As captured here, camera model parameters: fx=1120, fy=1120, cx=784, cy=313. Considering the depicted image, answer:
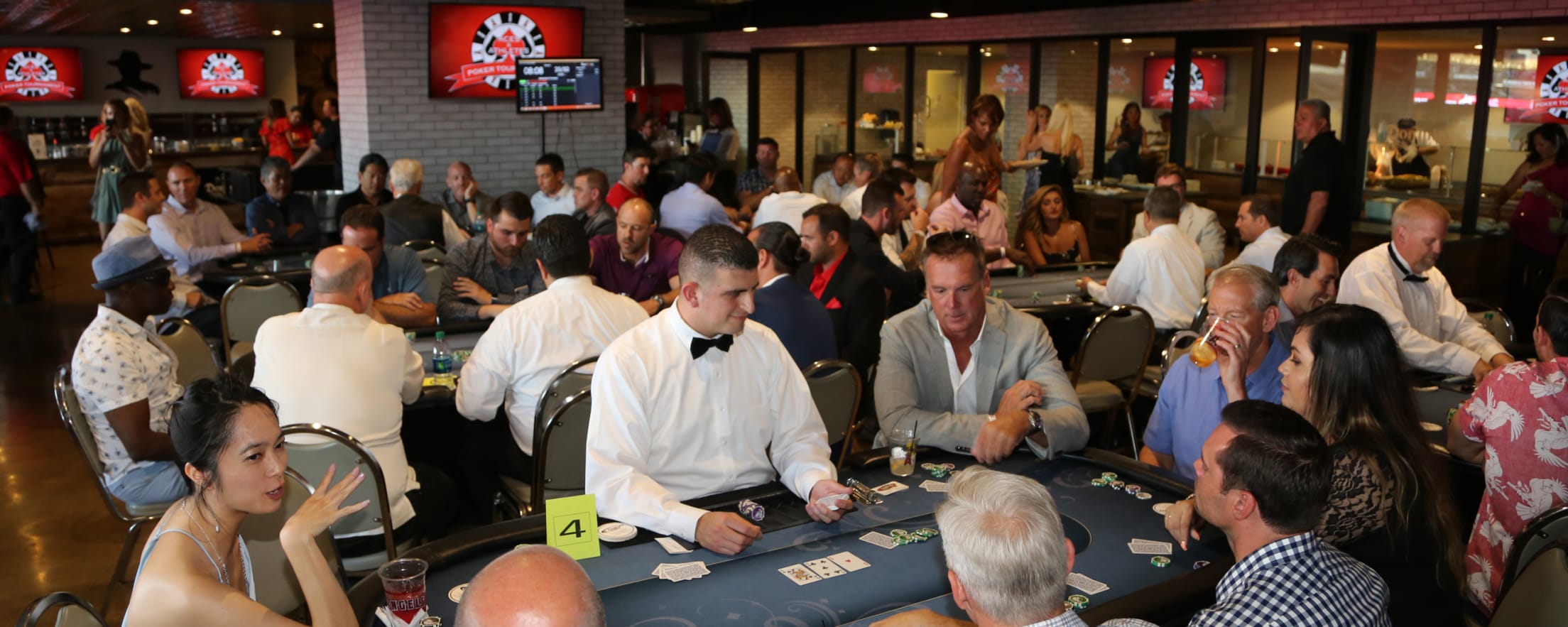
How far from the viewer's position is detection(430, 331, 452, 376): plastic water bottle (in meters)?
4.66

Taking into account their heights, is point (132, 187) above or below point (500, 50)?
below

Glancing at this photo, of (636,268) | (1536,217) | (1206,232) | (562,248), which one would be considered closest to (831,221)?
(636,268)

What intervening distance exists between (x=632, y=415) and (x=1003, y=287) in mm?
4160

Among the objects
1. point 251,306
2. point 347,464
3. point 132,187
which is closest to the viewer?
point 347,464

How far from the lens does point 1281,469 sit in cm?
235

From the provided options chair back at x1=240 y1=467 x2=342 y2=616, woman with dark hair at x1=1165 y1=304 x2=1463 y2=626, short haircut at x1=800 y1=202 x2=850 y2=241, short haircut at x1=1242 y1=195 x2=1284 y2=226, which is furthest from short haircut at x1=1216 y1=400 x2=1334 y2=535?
short haircut at x1=1242 y1=195 x2=1284 y2=226

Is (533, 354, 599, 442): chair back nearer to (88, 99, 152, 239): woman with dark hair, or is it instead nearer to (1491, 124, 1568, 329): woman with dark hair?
(1491, 124, 1568, 329): woman with dark hair

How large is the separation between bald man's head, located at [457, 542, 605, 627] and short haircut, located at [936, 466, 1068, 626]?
0.71 meters

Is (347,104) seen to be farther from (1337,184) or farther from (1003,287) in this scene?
(1337,184)

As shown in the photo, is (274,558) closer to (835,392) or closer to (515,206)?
(835,392)

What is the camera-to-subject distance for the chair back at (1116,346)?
535 centimetres

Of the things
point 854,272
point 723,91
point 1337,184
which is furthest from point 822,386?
point 723,91

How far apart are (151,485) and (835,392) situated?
2452mm

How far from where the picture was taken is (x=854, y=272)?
552cm
